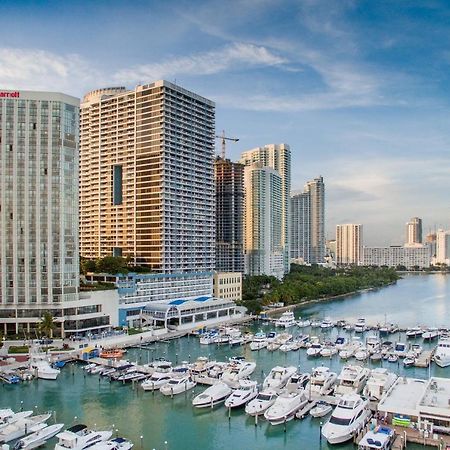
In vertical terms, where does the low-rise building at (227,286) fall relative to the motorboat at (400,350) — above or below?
above

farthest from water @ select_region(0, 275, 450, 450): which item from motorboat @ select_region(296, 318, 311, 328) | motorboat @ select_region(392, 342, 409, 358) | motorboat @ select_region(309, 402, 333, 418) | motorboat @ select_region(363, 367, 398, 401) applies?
motorboat @ select_region(296, 318, 311, 328)

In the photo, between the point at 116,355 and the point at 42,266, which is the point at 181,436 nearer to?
the point at 116,355

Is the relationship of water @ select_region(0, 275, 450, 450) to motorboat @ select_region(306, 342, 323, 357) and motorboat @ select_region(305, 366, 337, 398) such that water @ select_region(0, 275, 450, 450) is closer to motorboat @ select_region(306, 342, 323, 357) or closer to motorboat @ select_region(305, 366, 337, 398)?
motorboat @ select_region(306, 342, 323, 357)

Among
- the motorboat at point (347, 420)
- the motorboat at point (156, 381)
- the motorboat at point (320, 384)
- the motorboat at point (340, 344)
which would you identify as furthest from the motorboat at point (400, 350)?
the motorboat at point (156, 381)

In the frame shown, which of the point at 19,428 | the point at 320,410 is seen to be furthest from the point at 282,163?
the point at 19,428

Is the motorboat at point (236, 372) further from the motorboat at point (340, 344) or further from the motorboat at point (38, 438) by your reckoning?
the motorboat at point (38, 438)

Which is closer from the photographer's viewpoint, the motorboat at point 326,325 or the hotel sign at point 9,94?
the hotel sign at point 9,94
